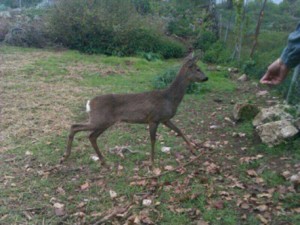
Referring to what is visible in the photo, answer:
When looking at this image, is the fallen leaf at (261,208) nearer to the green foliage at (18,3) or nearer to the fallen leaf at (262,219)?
the fallen leaf at (262,219)

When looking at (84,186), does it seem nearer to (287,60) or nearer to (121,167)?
(121,167)

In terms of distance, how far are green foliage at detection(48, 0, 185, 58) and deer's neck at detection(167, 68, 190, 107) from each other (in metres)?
7.72

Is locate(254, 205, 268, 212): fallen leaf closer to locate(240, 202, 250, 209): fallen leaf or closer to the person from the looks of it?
locate(240, 202, 250, 209): fallen leaf

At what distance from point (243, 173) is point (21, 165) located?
2.66 meters

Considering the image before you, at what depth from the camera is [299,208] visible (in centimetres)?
416

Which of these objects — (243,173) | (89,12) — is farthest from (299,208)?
(89,12)

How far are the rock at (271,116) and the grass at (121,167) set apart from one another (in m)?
0.19

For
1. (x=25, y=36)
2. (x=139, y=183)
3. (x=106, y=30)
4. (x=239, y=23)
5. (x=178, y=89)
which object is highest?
(x=239, y=23)

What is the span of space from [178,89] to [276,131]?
135 cm

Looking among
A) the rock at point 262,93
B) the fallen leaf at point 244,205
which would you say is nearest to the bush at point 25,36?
the rock at point 262,93

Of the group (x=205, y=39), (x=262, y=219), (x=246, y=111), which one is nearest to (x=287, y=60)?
(x=262, y=219)

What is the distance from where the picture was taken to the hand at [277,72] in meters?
2.40

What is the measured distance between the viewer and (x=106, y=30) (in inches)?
531

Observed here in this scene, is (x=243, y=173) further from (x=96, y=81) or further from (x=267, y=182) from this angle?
(x=96, y=81)
